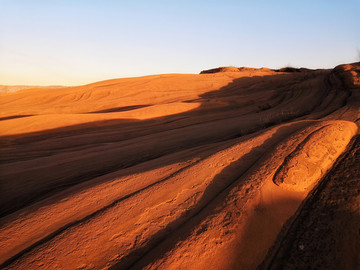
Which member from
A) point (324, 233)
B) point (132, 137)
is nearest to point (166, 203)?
point (324, 233)

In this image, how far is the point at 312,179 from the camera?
8.02ft

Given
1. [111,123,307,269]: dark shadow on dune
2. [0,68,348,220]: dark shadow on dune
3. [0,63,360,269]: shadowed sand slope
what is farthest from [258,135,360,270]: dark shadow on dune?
[0,68,348,220]: dark shadow on dune

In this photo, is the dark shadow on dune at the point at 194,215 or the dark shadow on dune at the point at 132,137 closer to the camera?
the dark shadow on dune at the point at 194,215

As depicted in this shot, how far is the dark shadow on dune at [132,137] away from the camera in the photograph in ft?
12.1

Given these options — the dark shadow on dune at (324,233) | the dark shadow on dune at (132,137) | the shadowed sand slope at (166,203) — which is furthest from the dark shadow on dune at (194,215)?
the dark shadow on dune at (132,137)

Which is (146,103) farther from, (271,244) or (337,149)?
(271,244)

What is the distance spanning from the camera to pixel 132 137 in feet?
21.7

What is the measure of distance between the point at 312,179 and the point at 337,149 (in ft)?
3.20

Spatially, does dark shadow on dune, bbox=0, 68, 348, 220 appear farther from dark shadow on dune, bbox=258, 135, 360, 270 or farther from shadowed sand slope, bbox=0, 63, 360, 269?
dark shadow on dune, bbox=258, 135, 360, 270

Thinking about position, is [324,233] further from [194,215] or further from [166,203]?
[166,203]

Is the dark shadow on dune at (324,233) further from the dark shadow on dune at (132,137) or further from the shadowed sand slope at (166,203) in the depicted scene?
the dark shadow on dune at (132,137)

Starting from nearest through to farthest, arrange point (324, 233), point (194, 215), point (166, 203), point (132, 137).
Answer: point (324, 233) → point (194, 215) → point (166, 203) → point (132, 137)

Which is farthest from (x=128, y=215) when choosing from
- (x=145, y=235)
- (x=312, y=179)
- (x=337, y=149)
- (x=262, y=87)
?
(x=262, y=87)

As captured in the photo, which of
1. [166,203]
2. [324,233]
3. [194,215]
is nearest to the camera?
[324,233]
